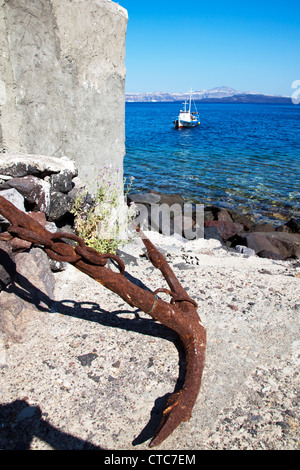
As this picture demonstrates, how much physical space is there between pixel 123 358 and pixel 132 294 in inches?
28.7

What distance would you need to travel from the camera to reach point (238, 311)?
3.12 m

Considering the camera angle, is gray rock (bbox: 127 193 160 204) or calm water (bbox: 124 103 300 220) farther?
calm water (bbox: 124 103 300 220)

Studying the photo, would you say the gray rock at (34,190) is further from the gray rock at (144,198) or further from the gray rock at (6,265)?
the gray rock at (144,198)

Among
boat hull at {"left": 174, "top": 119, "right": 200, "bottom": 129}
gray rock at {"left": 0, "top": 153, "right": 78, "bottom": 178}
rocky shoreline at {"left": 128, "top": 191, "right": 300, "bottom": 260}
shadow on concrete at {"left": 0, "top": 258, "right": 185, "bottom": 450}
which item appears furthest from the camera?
boat hull at {"left": 174, "top": 119, "right": 200, "bottom": 129}

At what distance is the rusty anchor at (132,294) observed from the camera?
1832 mm

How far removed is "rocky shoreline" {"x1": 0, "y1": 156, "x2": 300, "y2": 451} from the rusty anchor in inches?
7.0

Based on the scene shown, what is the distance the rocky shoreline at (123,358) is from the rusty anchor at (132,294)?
0.58 ft

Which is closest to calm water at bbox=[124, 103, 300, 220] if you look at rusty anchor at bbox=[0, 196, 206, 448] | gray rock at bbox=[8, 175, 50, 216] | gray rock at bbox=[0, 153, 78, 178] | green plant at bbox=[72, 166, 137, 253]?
green plant at bbox=[72, 166, 137, 253]

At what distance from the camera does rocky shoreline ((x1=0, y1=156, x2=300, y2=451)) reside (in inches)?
77.2

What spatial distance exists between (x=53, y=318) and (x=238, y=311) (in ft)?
5.18

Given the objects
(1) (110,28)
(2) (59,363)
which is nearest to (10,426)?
(2) (59,363)

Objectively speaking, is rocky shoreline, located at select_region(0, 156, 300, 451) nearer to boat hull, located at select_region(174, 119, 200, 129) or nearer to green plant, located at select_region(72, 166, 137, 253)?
green plant, located at select_region(72, 166, 137, 253)

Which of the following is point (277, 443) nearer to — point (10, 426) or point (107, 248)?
point (10, 426)

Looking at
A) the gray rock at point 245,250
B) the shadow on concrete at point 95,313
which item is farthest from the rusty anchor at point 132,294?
the gray rock at point 245,250
